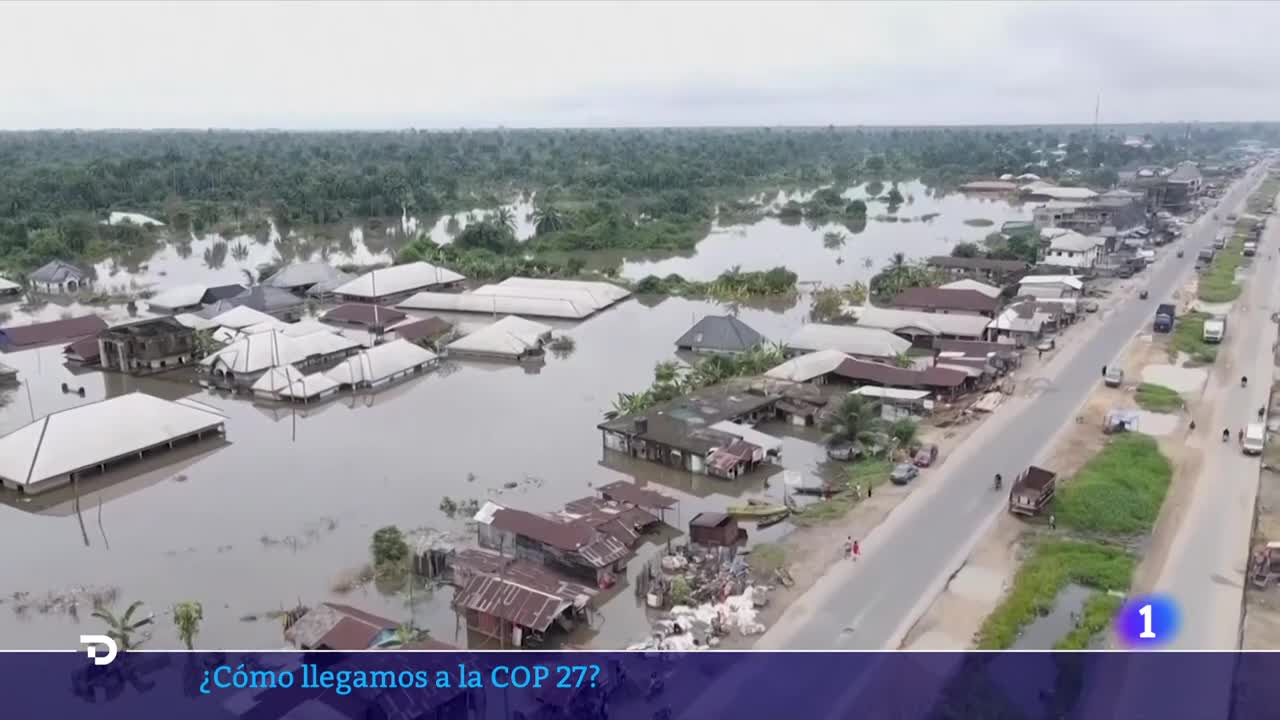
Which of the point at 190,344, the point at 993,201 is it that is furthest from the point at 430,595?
the point at 993,201

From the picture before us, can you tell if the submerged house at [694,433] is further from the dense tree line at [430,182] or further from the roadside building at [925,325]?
the dense tree line at [430,182]

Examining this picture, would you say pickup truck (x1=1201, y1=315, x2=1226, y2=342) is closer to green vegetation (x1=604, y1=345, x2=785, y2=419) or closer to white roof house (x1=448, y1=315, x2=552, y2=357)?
green vegetation (x1=604, y1=345, x2=785, y2=419)

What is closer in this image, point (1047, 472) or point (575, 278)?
point (1047, 472)

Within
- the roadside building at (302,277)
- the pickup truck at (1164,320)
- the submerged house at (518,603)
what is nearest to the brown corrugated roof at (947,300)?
the pickup truck at (1164,320)

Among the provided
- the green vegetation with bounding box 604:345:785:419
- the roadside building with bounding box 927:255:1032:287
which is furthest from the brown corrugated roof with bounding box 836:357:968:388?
the roadside building with bounding box 927:255:1032:287

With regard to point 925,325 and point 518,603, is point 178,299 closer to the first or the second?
point 925,325

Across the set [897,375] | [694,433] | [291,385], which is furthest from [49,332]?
[897,375]

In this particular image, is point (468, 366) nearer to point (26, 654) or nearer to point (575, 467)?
point (575, 467)
